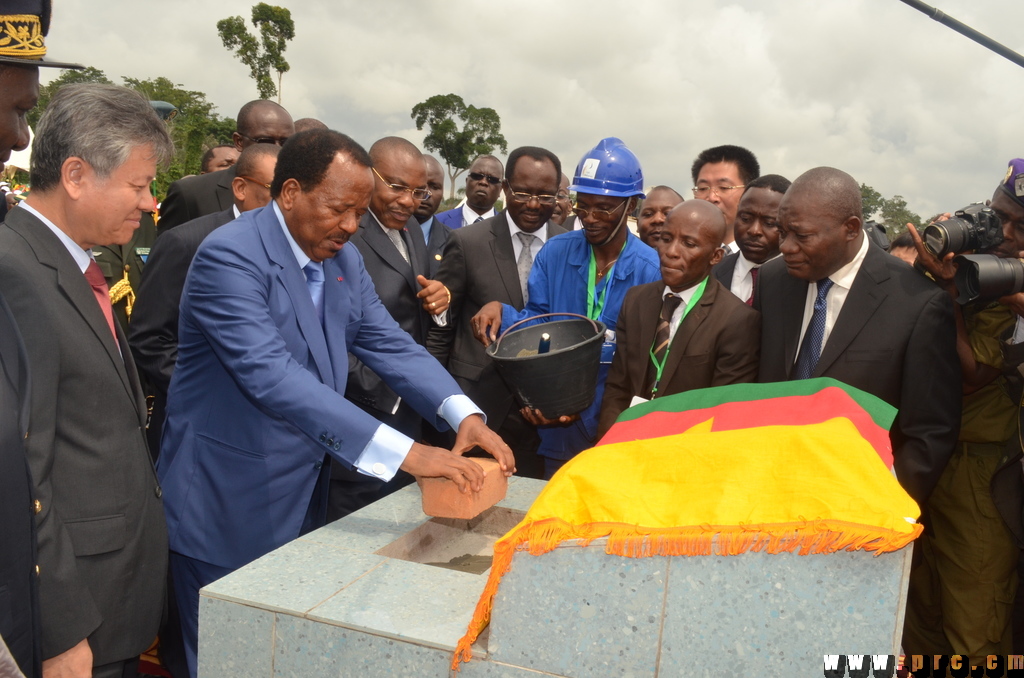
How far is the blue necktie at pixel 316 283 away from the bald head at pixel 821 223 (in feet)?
5.93

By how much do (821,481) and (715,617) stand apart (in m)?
0.38

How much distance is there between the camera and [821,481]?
169 centimetres

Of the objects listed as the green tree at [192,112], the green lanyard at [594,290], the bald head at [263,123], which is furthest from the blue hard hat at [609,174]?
the green tree at [192,112]

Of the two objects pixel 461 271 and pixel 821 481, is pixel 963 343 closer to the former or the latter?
pixel 821 481

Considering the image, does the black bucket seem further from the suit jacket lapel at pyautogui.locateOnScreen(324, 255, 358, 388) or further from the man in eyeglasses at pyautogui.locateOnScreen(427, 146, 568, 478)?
the man in eyeglasses at pyautogui.locateOnScreen(427, 146, 568, 478)

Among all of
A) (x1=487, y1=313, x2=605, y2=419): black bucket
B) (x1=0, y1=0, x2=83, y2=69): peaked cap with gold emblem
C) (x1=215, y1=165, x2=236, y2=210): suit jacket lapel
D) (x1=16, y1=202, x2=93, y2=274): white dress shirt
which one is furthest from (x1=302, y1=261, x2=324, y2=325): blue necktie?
(x1=215, y1=165, x2=236, y2=210): suit jacket lapel

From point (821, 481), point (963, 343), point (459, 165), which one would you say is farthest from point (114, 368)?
point (459, 165)

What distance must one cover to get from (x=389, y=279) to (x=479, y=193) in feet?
12.3

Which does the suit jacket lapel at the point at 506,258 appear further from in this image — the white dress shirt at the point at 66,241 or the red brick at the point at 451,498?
the white dress shirt at the point at 66,241

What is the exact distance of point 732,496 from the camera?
67.1 inches

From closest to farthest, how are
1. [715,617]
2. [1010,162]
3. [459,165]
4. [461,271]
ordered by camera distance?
[715,617] → [1010,162] → [461,271] → [459,165]

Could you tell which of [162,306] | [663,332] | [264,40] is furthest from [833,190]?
[264,40]

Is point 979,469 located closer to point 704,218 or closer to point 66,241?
point 704,218

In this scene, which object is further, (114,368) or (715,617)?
(114,368)
